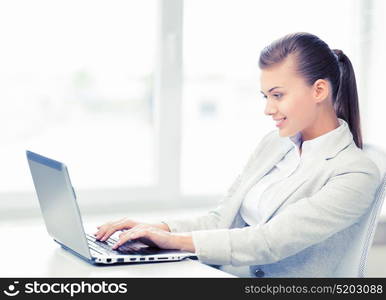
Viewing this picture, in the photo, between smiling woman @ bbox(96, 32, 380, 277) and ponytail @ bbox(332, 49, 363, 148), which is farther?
ponytail @ bbox(332, 49, 363, 148)

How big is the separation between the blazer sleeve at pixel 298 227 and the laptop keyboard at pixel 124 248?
12 cm

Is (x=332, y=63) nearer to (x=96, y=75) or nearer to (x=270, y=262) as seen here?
(x=270, y=262)

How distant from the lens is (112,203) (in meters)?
2.90

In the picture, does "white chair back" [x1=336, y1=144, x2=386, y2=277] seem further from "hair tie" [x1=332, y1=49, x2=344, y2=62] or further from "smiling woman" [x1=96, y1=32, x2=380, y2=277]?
"hair tie" [x1=332, y1=49, x2=344, y2=62]

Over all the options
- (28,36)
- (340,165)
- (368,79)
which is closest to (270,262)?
(340,165)

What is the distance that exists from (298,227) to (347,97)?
0.46 metres

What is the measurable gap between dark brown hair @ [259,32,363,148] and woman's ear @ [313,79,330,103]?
1cm

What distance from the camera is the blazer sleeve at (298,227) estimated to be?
1.76 metres

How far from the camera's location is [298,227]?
1.81 m

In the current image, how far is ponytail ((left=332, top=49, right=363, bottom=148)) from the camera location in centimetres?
205

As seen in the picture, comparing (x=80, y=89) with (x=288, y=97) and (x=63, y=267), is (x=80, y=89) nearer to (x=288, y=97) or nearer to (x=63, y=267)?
(x=288, y=97)

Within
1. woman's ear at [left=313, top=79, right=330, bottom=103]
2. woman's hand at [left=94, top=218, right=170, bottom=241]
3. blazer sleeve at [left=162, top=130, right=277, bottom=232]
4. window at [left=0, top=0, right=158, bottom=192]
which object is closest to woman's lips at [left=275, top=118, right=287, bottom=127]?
woman's ear at [left=313, top=79, right=330, bottom=103]

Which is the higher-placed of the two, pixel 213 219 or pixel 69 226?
pixel 69 226

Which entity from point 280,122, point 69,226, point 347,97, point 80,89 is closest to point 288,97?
point 280,122
